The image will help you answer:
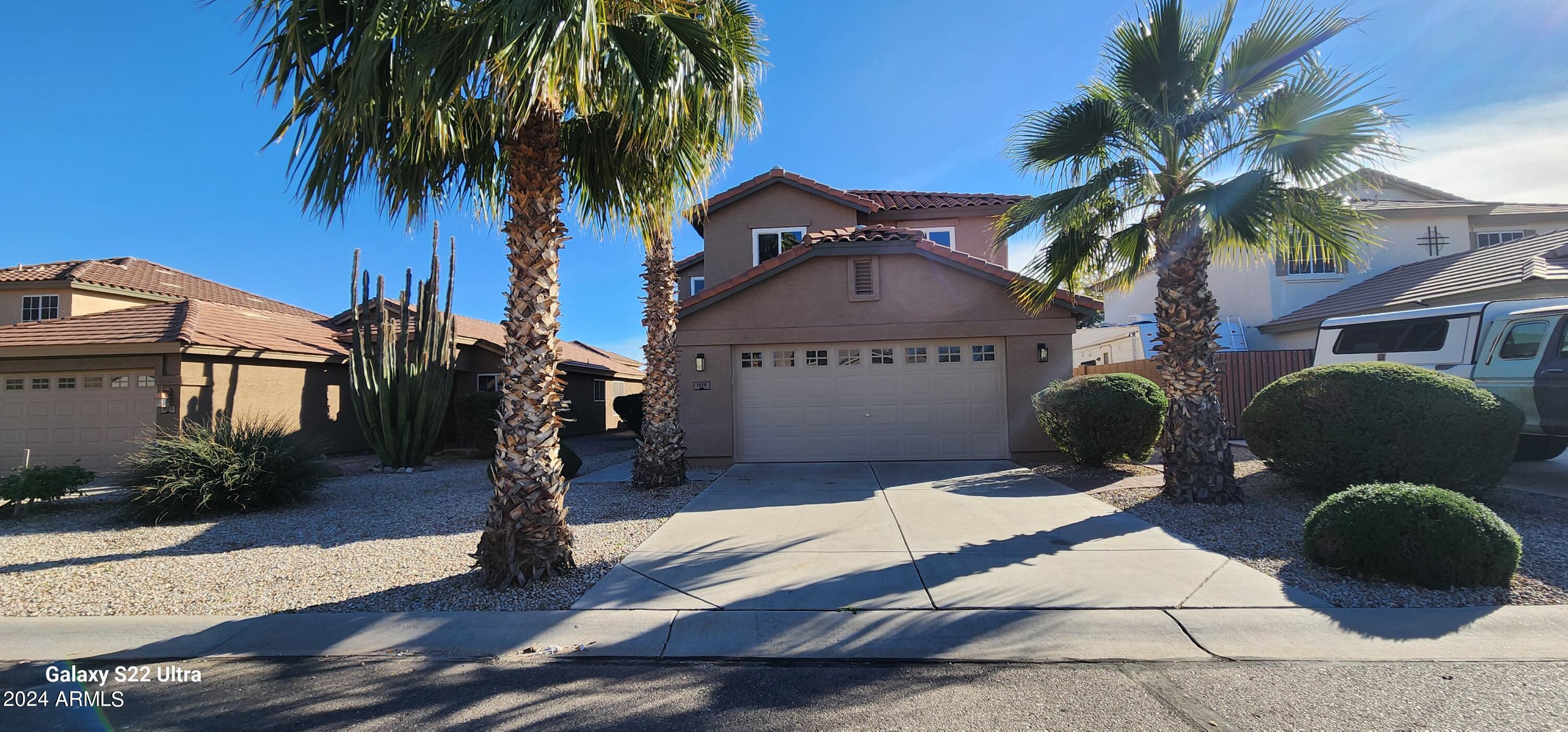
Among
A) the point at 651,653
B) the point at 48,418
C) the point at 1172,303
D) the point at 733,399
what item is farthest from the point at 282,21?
the point at 48,418

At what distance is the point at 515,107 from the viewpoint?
5277 millimetres

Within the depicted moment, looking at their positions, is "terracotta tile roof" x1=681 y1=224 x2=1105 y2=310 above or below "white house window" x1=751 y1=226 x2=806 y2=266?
below

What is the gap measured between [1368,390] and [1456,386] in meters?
0.78

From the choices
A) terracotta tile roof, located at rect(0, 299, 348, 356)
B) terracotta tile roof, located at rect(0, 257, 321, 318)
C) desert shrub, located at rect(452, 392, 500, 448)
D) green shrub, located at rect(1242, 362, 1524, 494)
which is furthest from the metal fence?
terracotta tile roof, located at rect(0, 257, 321, 318)

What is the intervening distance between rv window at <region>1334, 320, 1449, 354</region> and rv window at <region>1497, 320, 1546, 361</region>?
1122 mm

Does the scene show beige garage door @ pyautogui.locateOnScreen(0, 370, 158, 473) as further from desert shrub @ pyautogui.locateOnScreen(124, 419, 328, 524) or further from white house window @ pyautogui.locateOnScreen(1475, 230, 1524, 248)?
white house window @ pyautogui.locateOnScreen(1475, 230, 1524, 248)

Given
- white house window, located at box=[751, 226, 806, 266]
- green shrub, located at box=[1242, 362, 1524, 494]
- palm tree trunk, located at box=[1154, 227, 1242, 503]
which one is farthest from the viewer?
white house window, located at box=[751, 226, 806, 266]

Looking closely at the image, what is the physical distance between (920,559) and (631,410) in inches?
591

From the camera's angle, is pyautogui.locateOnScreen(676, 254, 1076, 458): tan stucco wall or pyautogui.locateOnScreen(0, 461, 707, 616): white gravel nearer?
pyautogui.locateOnScreen(0, 461, 707, 616): white gravel

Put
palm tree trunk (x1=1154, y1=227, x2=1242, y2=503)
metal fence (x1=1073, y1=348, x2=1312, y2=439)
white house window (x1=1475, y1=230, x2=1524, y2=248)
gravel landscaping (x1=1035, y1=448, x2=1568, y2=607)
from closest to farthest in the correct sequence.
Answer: gravel landscaping (x1=1035, y1=448, x2=1568, y2=607)
palm tree trunk (x1=1154, y1=227, x2=1242, y2=503)
metal fence (x1=1073, y1=348, x2=1312, y2=439)
white house window (x1=1475, y1=230, x2=1524, y2=248)

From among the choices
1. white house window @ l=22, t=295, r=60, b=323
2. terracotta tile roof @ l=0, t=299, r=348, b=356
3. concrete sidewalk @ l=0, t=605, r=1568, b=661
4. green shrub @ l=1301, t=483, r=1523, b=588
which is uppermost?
white house window @ l=22, t=295, r=60, b=323

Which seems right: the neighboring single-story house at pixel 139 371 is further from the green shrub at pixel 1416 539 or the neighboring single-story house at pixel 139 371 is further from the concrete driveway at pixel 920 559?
the green shrub at pixel 1416 539

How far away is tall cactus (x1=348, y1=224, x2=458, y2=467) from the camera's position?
43.9 feet

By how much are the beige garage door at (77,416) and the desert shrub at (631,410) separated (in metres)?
10.3
